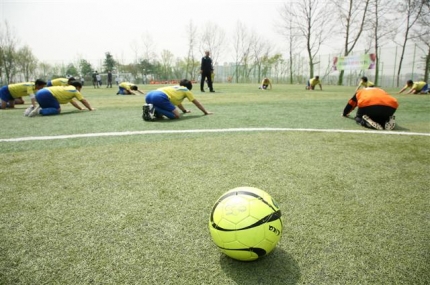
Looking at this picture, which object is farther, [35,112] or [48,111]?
[48,111]

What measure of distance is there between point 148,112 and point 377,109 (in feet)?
19.4

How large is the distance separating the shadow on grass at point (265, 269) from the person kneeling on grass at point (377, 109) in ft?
18.5

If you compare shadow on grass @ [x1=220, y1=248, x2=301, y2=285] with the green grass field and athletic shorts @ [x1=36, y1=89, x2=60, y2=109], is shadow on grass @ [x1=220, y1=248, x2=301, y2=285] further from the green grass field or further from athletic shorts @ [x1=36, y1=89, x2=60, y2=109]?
athletic shorts @ [x1=36, y1=89, x2=60, y2=109]

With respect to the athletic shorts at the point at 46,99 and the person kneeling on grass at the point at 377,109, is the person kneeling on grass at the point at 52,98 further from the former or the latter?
the person kneeling on grass at the point at 377,109

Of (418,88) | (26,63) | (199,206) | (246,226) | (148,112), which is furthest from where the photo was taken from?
(26,63)

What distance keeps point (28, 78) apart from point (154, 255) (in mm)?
58523

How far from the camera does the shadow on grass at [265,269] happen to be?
1.72 m

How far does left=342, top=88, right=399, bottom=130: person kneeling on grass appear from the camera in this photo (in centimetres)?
620

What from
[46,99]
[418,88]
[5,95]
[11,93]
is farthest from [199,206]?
[418,88]

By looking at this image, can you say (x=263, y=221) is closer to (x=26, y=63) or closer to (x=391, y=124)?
(x=391, y=124)

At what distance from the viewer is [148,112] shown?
7.42 metres

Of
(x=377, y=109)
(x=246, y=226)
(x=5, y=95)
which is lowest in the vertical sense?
(x=246, y=226)

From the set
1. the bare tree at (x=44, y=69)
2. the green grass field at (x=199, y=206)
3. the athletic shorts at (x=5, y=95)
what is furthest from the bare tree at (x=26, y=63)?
the green grass field at (x=199, y=206)

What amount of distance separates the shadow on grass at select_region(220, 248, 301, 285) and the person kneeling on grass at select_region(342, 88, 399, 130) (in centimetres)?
564
